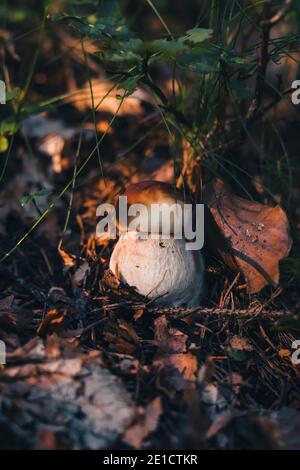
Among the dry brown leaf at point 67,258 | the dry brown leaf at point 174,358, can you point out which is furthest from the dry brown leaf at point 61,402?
the dry brown leaf at point 67,258

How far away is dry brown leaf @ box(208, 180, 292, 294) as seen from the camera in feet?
6.29

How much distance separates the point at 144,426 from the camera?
1.45m

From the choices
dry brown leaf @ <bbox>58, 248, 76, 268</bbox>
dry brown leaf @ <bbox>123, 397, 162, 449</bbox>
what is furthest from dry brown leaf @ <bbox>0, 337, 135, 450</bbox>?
dry brown leaf @ <bbox>58, 248, 76, 268</bbox>

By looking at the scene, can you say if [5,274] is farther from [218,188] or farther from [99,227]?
[218,188]

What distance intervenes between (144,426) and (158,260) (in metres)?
0.77

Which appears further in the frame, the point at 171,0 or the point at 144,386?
the point at 171,0

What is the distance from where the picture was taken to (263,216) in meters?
2.04

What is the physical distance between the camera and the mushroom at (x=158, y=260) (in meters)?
2.01

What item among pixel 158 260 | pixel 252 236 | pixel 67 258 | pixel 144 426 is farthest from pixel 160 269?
pixel 144 426

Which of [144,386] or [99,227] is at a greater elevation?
[99,227]

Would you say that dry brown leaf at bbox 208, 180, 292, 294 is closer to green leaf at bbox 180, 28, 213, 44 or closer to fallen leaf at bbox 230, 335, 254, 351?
fallen leaf at bbox 230, 335, 254, 351

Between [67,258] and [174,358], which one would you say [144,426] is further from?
[67,258]
